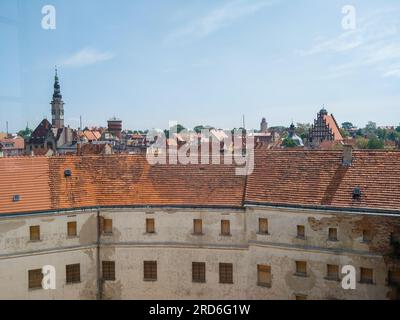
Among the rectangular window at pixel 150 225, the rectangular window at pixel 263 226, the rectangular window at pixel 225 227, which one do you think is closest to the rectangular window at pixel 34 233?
the rectangular window at pixel 150 225

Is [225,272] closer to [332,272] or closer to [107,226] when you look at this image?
[332,272]

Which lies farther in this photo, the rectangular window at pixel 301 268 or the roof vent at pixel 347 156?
the roof vent at pixel 347 156

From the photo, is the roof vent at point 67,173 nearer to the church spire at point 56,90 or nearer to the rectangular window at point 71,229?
the rectangular window at point 71,229

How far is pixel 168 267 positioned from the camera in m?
28.6

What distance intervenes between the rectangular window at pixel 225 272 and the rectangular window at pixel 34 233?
12192 mm

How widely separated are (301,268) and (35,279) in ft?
56.1

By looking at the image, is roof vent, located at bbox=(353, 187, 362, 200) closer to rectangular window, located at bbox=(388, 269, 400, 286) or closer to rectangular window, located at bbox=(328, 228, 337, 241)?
rectangular window, located at bbox=(328, 228, 337, 241)

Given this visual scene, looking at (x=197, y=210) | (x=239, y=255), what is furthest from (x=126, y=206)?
(x=239, y=255)

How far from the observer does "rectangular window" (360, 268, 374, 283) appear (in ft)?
80.4

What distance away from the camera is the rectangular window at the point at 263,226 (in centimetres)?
2748

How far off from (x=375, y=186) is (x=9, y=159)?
80.3 ft

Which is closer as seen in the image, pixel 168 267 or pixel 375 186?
pixel 375 186
